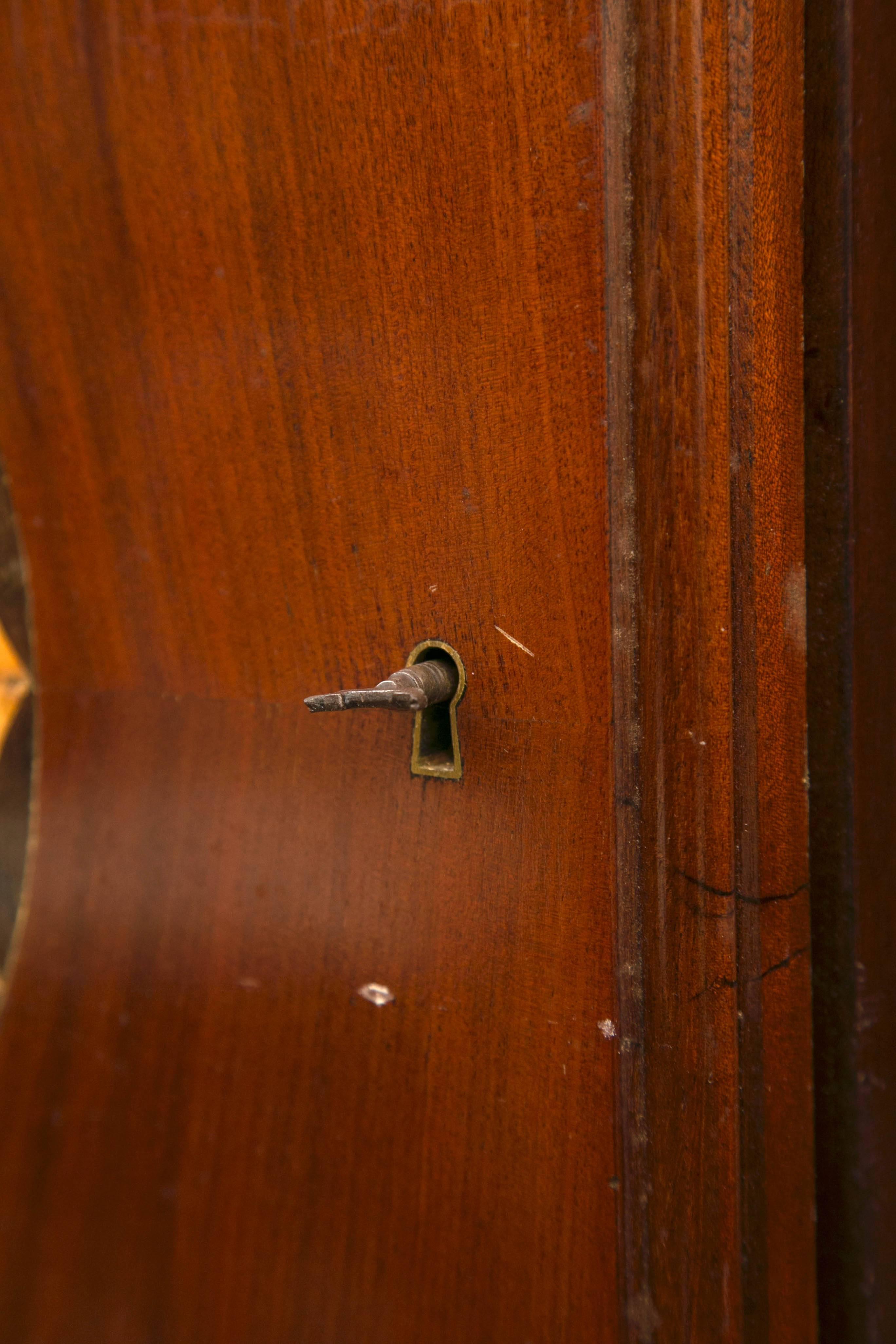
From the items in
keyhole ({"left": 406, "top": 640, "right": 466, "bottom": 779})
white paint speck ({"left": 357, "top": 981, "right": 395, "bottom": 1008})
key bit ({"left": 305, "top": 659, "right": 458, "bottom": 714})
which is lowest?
white paint speck ({"left": 357, "top": 981, "right": 395, "bottom": 1008})

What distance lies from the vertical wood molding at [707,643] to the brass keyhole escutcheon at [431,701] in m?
0.08

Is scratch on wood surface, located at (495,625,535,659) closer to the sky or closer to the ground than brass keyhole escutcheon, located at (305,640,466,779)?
closer to the sky

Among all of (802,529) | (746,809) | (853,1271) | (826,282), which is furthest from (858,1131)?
(826,282)

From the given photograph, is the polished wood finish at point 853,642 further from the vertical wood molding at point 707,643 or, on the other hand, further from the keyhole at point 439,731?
the keyhole at point 439,731

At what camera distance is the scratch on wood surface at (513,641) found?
37 cm

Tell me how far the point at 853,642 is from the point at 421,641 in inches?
7.6

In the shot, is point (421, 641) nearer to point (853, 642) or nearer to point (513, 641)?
point (513, 641)

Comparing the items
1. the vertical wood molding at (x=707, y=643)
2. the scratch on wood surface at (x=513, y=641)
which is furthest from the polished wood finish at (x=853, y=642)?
the scratch on wood surface at (x=513, y=641)

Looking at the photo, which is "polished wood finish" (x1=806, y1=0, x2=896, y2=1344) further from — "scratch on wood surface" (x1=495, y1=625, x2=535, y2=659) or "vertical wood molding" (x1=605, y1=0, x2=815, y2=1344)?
"scratch on wood surface" (x1=495, y1=625, x2=535, y2=659)

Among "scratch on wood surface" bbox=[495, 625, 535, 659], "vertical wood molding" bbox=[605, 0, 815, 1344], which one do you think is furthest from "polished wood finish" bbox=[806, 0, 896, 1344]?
"scratch on wood surface" bbox=[495, 625, 535, 659]

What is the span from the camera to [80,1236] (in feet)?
1.75

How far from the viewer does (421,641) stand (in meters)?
0.40

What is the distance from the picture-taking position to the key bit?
0.34m

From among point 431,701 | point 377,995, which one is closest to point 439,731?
point 431,701
